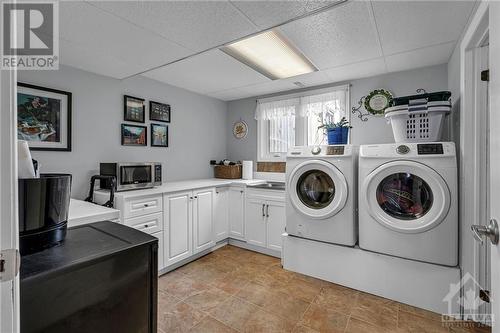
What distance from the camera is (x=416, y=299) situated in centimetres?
195

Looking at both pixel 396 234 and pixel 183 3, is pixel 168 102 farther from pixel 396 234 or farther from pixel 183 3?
pixel 396 234

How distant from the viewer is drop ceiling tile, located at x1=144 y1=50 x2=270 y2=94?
2439 millimetres

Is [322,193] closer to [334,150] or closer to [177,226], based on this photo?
[334,150]

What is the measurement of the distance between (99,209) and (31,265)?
1.10 meters

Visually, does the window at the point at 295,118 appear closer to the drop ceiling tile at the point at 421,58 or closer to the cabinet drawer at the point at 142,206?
the drop ceiling tile at the point at 421,58

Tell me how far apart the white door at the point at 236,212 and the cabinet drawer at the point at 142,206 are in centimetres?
106

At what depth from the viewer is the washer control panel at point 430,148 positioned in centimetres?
189

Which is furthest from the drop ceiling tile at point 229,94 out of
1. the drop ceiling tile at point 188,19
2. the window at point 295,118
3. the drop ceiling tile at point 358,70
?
the drop ceiling tile at point 188,19

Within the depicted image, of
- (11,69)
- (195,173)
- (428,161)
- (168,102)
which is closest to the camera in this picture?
(11,69)

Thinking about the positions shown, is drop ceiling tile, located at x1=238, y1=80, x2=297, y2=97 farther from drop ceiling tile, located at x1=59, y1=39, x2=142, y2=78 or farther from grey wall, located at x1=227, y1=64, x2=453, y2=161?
drop ceiling tile, located at x1=59, y1=39, x2=142, y2=78

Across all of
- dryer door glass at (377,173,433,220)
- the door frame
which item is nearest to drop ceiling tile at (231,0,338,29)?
the door frame

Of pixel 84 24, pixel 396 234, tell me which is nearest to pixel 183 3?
pixel 84 24

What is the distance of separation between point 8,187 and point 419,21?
2.40 metres

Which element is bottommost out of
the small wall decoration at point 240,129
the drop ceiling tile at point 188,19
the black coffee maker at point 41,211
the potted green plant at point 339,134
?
the black coffee maker at point 41,211
